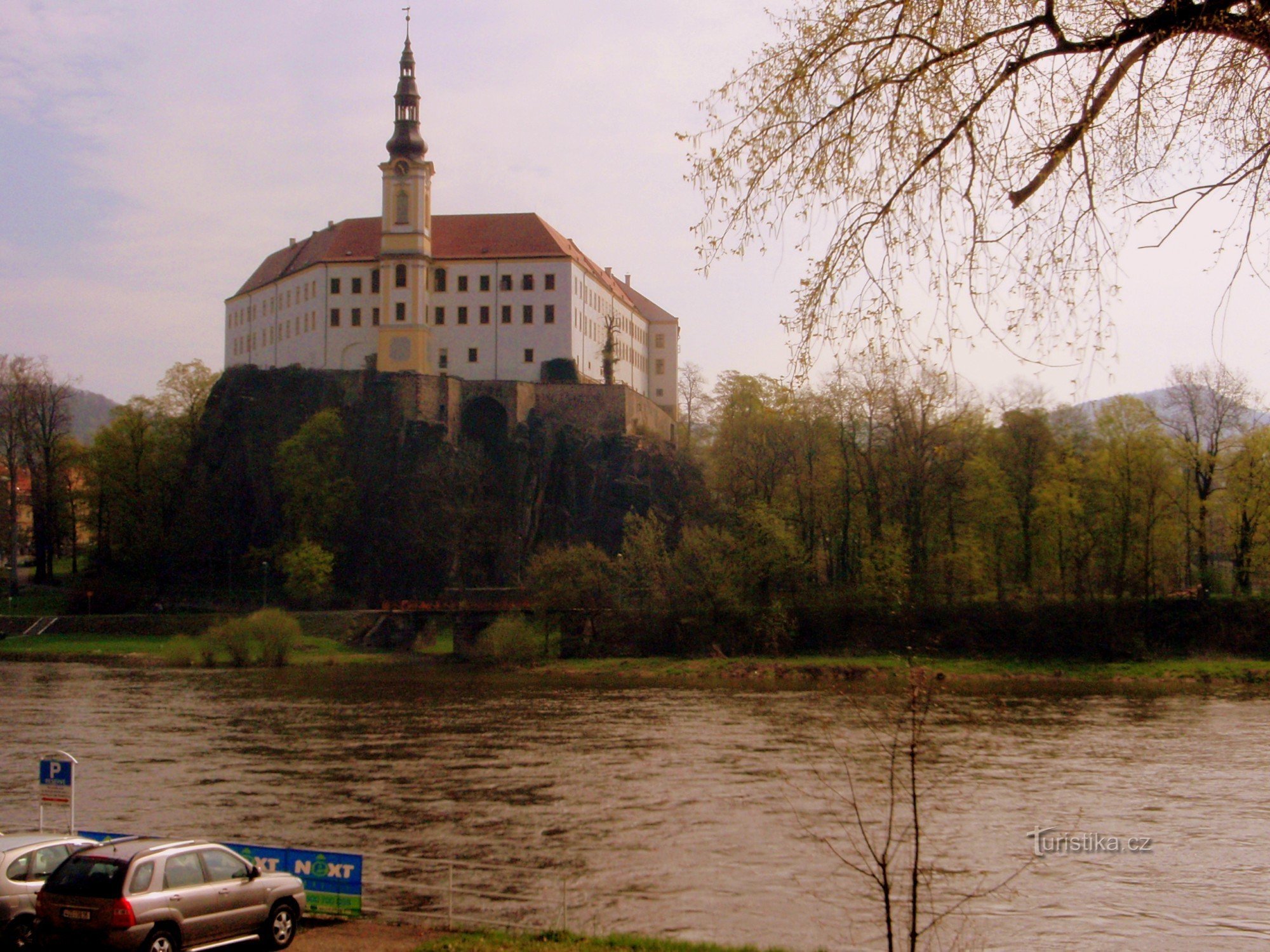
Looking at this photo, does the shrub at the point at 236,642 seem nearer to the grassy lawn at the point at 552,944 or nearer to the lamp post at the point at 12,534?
the lamp post at the point at 12,534

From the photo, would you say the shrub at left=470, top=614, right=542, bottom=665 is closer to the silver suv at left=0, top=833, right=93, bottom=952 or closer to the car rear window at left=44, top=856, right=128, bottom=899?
the silver suv at left=0, top=833, right=93, bottom=952

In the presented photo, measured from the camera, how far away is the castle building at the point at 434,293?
88312mm

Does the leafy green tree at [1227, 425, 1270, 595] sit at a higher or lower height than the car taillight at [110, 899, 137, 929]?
higher

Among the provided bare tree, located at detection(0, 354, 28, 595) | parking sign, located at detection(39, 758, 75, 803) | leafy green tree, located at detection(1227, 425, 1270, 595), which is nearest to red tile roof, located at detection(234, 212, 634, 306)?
bare tree, located at detection(0, 354, 28, 595)

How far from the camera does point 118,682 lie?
5284 centimetres

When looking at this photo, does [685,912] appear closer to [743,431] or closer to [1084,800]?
[1084,800]

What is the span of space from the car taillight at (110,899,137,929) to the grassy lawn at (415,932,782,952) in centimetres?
303

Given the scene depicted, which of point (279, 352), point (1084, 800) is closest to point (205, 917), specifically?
point (1084, 800)

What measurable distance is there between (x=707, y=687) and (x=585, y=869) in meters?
32.5

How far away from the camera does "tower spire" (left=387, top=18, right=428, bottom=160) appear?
8694 cm

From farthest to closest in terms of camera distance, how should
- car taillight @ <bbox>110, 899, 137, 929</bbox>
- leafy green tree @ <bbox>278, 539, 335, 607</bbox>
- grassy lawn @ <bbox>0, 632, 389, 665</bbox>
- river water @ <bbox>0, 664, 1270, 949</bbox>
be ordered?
leafy green tree @ <bbox>278, 539, 335, 607</bbox>
grassy lawn @ <bbox>0, 632, 389, 665</bbox>
river water @ <bbox>0, 664, 1270, 949</bbox>
car taillight @ <bbox>110, 899, 137, 929</bbox>

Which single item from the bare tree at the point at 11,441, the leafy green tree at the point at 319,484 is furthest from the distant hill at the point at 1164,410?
the bare tree at the point at 11,441

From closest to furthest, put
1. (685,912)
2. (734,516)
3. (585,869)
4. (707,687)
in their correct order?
1. (685,912)
2. (585,869)
3. (707,687)
4. (734,516)

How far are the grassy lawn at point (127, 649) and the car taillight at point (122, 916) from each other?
53.0 meters
